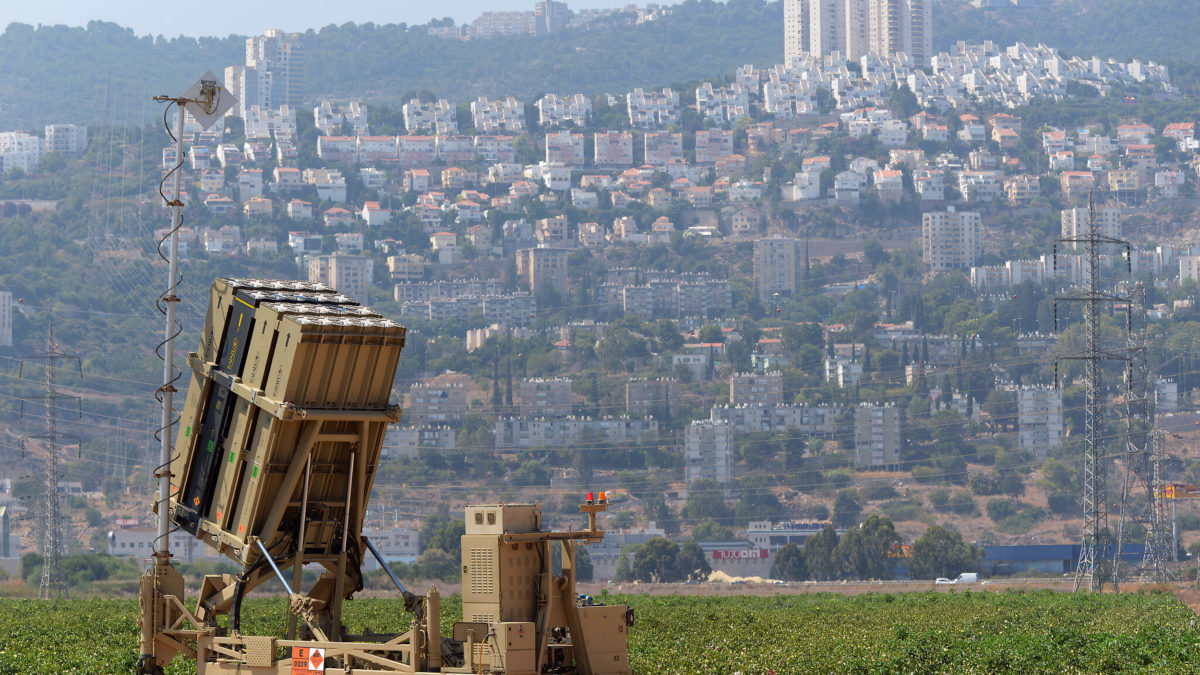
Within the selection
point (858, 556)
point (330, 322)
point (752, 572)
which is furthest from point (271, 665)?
point (752, 572)

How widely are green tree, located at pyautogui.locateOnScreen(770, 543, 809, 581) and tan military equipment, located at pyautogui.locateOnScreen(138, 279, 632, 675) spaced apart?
140246 millimetres

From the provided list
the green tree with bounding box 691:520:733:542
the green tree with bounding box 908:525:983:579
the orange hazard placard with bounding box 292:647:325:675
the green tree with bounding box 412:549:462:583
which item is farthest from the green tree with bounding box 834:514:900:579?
the orange hazard placard with bounding box 292:647:325:675

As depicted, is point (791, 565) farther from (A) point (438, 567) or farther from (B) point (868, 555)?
(A) point (438, 567)

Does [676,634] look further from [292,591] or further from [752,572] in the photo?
[752,572]

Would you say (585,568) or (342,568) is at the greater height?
(342,568)

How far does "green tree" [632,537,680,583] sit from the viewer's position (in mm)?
151375

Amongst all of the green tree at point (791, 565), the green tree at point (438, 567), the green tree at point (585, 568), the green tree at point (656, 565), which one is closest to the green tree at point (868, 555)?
the green tree at point (791, 565)

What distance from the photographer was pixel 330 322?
56.2 ft

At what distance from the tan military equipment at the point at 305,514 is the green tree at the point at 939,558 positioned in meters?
137

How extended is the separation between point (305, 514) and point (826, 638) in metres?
24.5

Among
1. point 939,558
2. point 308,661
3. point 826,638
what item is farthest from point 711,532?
point 308,661

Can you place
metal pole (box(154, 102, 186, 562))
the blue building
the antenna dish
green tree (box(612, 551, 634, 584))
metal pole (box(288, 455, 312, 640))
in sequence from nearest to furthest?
metal pole (box(288, 455, 312, 640)) < metal pole (box(154, 102, 186, 562)) < the antenna dish < green tree (box(612, 551, 634, 584)) < the blue building

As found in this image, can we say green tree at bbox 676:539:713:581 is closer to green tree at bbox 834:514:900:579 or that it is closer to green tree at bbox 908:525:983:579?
green tree at bbox 834:514:900:579

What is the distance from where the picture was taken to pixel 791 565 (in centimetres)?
15650
